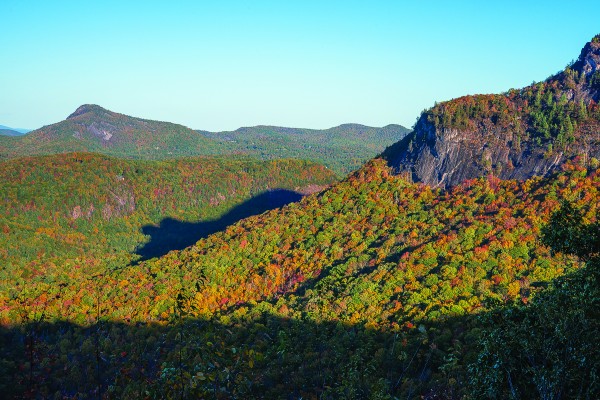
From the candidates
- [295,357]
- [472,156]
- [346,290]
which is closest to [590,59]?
[472,156]

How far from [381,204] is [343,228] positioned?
16379 millimetres

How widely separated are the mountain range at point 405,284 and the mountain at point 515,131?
1.74 feet

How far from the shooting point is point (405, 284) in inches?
3885

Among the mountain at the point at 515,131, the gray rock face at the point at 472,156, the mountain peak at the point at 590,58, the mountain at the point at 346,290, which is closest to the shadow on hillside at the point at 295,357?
the mountain at the point at 346,290

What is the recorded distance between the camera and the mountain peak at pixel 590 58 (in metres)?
132

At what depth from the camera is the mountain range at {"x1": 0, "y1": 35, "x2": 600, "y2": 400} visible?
19.9 m

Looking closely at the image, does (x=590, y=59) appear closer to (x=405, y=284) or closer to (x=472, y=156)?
(x=472, y=156)

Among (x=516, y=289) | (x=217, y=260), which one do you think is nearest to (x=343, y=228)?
(x=217, y=260)

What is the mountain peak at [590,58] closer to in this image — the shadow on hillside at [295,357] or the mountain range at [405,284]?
the mountain range at [405,284]

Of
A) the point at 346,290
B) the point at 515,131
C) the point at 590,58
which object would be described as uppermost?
the point at 590,58

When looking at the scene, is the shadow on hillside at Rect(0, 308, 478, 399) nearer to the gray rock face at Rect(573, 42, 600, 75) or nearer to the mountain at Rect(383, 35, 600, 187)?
the mountain at Rect(383, 35, 600, 187)

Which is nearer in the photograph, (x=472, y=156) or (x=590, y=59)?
(x=590, y=59)

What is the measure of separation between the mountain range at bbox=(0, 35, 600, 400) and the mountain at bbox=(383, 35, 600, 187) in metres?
0.53

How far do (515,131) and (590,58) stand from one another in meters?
31.7
